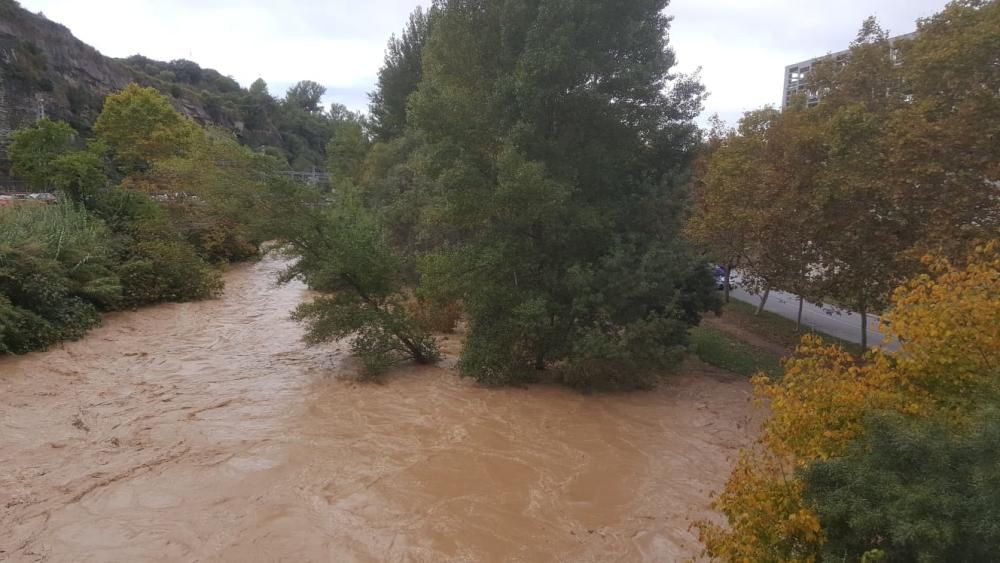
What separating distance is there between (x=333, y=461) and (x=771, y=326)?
1530 cm

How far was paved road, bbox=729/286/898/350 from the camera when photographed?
17000 millimetres

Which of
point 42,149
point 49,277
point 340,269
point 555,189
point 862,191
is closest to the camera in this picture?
point 862,191

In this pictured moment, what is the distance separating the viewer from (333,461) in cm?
798

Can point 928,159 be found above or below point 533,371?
above

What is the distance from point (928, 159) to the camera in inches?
354

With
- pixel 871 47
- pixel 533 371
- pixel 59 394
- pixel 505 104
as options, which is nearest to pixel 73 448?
pixel 59 394

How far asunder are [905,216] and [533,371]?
7.13 meters

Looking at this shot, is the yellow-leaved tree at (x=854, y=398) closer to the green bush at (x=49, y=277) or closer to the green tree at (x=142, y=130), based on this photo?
the green bush at (x=49, y=277)

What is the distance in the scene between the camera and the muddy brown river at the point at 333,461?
609 cm

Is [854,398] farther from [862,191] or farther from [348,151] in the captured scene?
[348,151]

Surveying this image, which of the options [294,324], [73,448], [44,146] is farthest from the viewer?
[44,146]

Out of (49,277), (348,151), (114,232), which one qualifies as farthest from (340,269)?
(348,151)

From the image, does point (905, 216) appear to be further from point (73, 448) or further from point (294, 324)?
point (294, 324)

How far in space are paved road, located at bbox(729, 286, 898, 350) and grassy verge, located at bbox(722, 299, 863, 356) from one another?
546 mm
